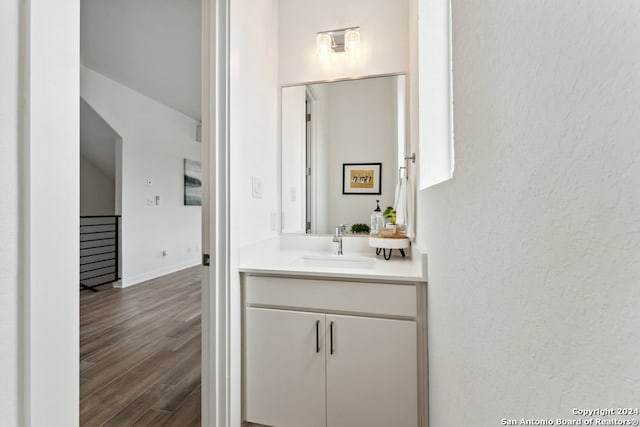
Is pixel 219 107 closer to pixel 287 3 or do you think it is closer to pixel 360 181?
pixel 360 181

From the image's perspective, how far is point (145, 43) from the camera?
114 inches

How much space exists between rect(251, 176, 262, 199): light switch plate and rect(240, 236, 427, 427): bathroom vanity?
1.07ft

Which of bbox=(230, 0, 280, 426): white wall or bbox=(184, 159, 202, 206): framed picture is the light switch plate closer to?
bbox=(230, 0, 280, 426): white wall

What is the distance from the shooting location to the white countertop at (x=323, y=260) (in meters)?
1.31

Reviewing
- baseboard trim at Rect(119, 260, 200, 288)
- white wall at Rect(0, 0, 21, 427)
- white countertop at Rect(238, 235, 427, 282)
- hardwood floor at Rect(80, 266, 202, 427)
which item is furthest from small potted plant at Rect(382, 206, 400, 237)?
baseboard trim at Rect(119, 260, 200, 288)

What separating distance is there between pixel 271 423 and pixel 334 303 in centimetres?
66

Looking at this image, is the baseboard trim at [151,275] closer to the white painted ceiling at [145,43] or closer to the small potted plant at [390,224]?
the white painted ceiling at [145,43]

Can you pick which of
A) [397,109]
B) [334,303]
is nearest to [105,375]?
[334,303]

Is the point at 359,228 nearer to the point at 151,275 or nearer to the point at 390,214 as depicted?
the point at 390,214

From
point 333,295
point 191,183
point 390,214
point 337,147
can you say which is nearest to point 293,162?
point 337,147

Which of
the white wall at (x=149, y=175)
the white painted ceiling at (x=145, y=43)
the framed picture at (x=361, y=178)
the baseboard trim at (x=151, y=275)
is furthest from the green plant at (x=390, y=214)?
the baseboard trim at (x=151, y=275)

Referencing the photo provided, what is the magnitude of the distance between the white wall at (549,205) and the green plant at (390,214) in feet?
4.05

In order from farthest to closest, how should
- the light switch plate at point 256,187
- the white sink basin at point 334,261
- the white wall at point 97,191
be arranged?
the white wall at point 97,191
the white sink basin at point 334,261
the light switch plate at point 256,187

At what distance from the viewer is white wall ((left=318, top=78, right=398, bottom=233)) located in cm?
192
